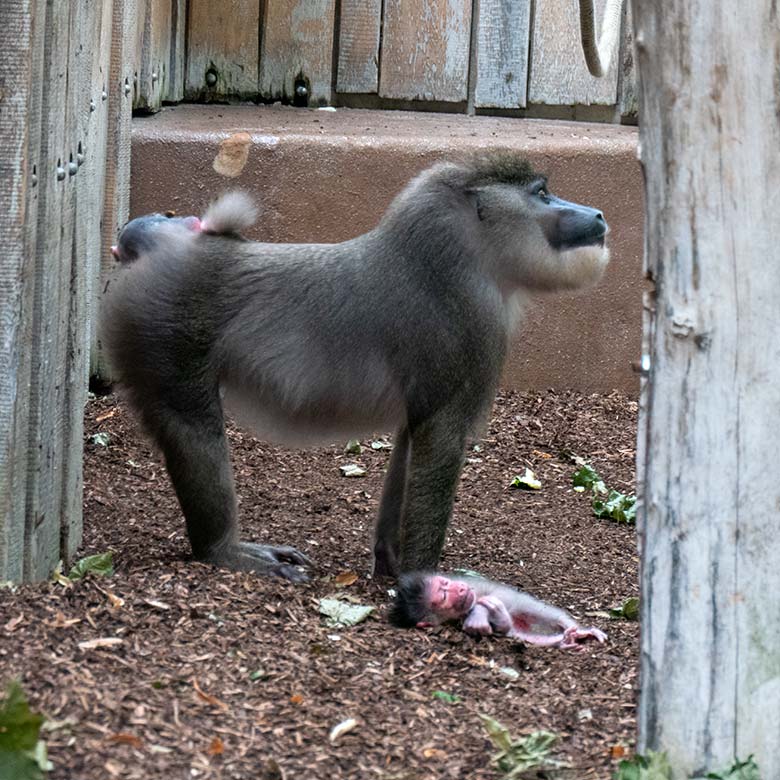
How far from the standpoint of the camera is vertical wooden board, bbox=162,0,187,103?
24.5 ft

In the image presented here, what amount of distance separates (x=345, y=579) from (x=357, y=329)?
84cm

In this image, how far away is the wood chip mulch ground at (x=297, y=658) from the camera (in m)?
3.37

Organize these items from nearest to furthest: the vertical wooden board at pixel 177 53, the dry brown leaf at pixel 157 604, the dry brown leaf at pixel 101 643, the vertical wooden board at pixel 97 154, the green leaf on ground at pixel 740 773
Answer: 1. the green leaf on ground at pixel 740 773
2. the dry brown leaf at pixel 101 643
3. the dry brown leaf at pixel 157 604
4. the vertical wooden board at pixel 97 154
5. the vertical wooden board at pixel 177 53

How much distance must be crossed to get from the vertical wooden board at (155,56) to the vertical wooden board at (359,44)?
2.90 ft

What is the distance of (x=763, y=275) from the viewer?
3123 mm

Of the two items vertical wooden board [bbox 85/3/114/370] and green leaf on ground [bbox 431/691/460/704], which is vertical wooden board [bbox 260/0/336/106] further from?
green leaf on ground [bbox 431/691/460/704]

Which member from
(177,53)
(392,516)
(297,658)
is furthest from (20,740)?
(177,53)

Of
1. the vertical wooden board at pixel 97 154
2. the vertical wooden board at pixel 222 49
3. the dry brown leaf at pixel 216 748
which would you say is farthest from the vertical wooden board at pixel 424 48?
the dry brown leaf at pixel 216 748

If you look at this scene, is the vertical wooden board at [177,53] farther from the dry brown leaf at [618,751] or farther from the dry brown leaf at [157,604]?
the dry brown leaf at [618,751]

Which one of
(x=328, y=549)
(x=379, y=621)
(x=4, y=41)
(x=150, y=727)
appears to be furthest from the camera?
(x=328, y=549)

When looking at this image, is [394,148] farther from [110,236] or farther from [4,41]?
[4,41]

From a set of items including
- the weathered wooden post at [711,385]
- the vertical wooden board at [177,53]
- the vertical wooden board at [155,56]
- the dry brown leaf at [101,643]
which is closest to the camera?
the weathered wooden post at [711,385]

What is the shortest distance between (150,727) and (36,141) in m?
1.69

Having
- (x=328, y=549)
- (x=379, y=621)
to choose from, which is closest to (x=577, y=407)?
(x=328, y=549)
